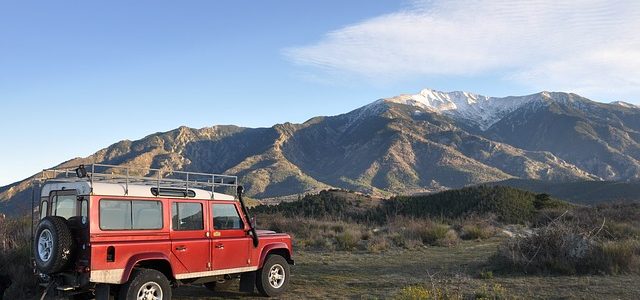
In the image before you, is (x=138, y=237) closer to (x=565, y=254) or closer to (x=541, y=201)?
(x=565, y=254)

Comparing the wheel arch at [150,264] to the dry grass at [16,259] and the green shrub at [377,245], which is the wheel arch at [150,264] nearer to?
the dry grass at [16,259]

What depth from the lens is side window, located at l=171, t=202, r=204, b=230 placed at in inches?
360

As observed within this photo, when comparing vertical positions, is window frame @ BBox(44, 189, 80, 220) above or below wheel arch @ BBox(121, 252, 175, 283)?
above

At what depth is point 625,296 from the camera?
991 centimetres

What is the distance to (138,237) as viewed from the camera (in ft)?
27.8

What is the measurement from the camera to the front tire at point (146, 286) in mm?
8188

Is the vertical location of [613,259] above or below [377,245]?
below

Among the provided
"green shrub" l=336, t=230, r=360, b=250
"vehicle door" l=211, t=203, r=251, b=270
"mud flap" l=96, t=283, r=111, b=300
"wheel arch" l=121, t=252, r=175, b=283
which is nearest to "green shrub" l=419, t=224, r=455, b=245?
"green shrub" l=336, t=230, r=360, b=250

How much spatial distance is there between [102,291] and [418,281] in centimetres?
685

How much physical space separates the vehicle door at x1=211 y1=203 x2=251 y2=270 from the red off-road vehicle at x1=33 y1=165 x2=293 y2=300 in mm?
18

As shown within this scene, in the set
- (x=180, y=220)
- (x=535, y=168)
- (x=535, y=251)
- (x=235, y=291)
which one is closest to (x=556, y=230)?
(x=535, y=251)

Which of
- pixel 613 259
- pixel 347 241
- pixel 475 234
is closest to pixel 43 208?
pixel 613 259

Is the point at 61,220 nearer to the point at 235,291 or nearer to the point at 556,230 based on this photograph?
the point at 235,291

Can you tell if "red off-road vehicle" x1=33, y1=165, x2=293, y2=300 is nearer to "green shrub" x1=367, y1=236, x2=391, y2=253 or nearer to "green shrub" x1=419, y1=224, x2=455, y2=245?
"green shrub" x1=367, y1=236, x2=391, y2=253
